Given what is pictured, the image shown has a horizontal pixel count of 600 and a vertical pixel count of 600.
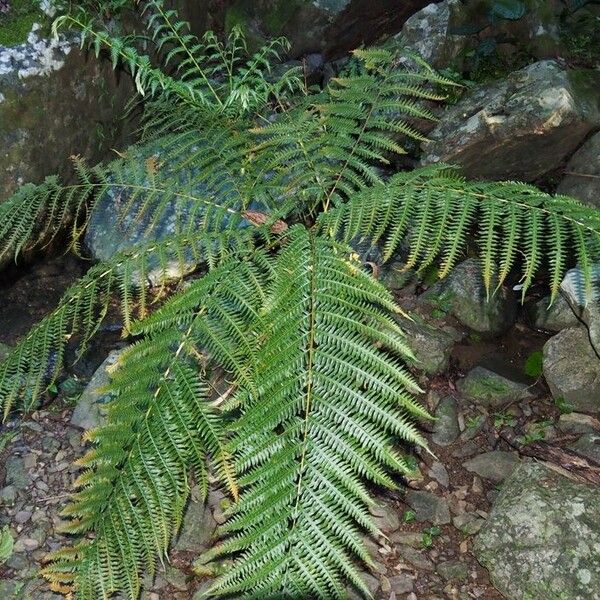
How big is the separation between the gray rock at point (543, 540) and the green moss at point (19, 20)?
2.82 metres

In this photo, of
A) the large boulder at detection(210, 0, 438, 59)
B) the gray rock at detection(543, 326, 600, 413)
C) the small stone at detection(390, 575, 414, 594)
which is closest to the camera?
the small stone at detection(390, 575, 414, 594)

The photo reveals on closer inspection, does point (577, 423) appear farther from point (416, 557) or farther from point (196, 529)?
point (196, 529)

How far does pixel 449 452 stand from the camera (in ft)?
8.97

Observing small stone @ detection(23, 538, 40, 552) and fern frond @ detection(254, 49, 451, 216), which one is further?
fern frond @ detection(254, 49, 451, 216)

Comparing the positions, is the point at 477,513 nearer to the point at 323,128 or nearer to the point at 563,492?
the point at 563,492

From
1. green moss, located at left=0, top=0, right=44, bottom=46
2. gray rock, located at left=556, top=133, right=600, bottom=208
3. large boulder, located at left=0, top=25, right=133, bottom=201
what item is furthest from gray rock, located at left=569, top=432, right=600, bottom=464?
green moss, located at left=0, top=0, right=44, bottom=46

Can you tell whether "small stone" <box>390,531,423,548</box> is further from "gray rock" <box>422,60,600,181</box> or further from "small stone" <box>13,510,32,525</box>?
"gray rock" <box>422,60,600,181</box>

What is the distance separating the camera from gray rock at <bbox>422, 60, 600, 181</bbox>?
3336 millimetres

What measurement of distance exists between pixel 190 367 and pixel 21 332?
5.03ft

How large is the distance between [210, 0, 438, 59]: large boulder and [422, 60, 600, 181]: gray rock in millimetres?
1208

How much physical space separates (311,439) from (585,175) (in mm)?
2401

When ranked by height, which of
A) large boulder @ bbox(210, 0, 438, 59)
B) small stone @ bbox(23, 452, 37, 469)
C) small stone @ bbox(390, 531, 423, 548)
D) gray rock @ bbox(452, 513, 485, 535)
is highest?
large boulder @ bbox(210, 0, 438, 59)

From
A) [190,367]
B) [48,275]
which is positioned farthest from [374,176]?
[48,275]

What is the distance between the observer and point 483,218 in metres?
2.24
